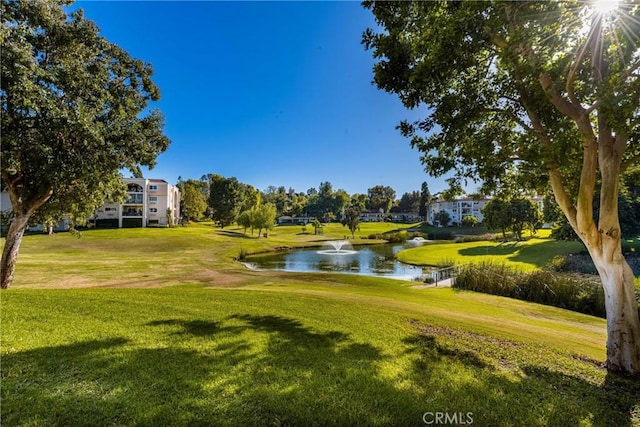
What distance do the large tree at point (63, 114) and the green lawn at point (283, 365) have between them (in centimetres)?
418

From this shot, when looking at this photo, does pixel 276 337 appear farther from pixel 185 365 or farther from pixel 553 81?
pixel 553 81

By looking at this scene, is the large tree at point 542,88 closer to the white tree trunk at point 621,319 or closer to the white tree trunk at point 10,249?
the white tree trunk at point 621,319

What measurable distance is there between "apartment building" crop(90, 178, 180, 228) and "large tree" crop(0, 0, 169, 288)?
53.1 metres

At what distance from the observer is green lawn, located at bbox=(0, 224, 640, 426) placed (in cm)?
414

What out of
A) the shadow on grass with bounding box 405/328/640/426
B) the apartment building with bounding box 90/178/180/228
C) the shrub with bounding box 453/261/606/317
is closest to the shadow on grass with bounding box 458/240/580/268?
the shrub with bounding box 453/261/606/317

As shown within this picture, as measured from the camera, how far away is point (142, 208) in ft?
211

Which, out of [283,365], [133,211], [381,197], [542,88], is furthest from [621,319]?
[381,197]

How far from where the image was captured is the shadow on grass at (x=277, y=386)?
4012 mm

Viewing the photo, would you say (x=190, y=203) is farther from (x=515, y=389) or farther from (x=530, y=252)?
(x=515, y=389)

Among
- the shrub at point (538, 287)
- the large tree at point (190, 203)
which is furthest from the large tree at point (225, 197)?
the shrub at point (538, 287)

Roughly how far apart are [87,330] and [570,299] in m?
19.4

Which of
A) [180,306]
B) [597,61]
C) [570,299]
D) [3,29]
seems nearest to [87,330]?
[180,306]

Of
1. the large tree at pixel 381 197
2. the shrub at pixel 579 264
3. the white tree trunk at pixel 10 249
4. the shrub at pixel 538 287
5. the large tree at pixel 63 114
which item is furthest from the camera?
the large tree at pixel 381 197

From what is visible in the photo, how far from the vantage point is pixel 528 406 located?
15.4ft
